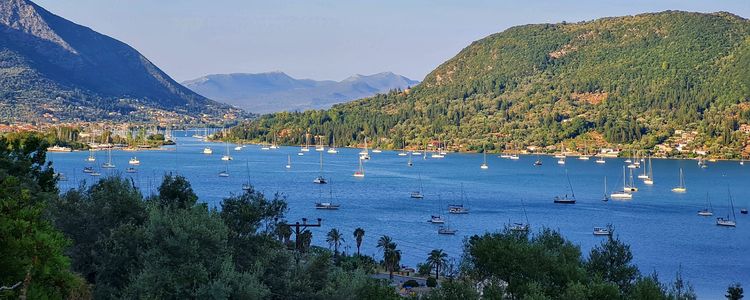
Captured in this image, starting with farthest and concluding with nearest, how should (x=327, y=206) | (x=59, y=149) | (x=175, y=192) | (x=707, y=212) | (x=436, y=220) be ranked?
(x=59, y=149), (x=707, y=212), (x=327, y=206), (x=436, y=220), (x=175, y=192)

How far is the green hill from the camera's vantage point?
138 m

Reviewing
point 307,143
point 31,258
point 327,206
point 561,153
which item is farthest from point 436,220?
point 307,143

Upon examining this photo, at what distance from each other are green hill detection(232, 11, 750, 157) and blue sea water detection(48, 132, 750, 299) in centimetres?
1347

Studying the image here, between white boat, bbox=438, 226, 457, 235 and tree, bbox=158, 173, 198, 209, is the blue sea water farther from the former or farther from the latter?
tree, bbox=158, 173, 198, 209

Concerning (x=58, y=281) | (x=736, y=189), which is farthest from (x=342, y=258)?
(x=736, y=189)

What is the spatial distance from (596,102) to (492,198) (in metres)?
86.1

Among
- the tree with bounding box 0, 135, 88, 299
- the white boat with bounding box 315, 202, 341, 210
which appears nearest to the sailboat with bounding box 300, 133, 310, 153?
the white boat with bounding box 315, 202, 341, 210

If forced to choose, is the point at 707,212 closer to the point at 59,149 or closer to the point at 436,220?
the point at 436,220

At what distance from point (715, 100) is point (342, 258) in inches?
4851

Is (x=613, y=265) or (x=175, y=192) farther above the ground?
(x=175, y=192)

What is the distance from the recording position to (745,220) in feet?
218

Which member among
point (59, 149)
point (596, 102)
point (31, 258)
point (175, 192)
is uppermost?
point (596, 102)

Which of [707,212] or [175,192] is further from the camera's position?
[707,212]

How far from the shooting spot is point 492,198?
77.5m
